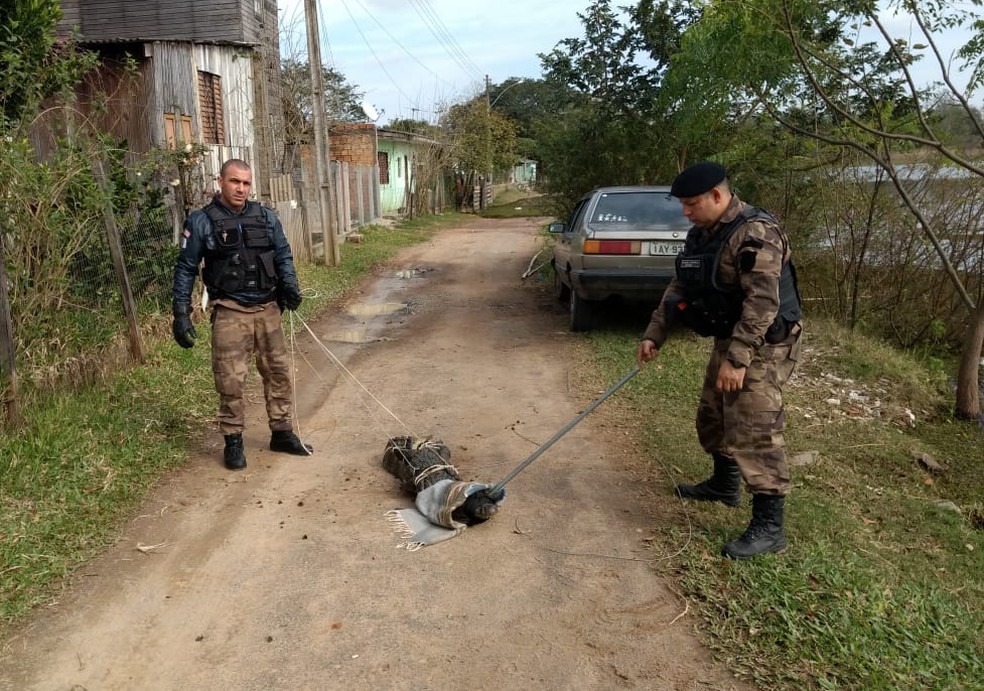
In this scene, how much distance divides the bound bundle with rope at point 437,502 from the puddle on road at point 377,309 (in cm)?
611

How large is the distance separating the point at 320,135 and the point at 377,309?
4.48m

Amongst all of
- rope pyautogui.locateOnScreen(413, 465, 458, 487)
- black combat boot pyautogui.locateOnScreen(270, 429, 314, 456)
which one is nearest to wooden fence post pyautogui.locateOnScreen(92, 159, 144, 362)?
black combat boot pyautogui.locateOnScreen(270, 429, 314, 456)

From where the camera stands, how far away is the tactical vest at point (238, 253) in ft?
15.7

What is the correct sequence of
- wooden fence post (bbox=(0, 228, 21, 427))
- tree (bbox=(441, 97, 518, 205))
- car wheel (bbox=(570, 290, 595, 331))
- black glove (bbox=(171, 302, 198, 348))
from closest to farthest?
black glove (bbox=(171, 302, 198, 348)), wooden fence post (bbox=(0, 228, 21, 427)), car wheel (bbox=(570, 290, 595, 331)), tree (bbox=(441, 97, 518, 205))

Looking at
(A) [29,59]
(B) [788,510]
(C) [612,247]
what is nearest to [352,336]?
→ (C) [612,247]

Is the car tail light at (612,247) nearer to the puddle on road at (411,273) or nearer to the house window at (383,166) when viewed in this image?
the puddle on road at (411,273)

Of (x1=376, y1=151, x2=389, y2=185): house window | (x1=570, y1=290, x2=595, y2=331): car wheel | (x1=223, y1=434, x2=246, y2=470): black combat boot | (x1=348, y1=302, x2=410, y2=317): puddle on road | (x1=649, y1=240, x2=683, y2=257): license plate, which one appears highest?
(x1=376, y1=151, x2=389, y2=185): house window

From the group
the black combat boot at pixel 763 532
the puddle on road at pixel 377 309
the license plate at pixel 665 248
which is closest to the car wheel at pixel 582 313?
the license plate at pixel 665 248

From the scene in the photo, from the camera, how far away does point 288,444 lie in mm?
5234

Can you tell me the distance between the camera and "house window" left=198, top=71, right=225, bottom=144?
12.2 meters

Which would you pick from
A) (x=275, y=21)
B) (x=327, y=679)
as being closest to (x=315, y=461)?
(x=327, y=679)

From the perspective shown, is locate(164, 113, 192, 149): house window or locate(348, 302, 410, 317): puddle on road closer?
locate(348, 302, 410, 317): puddle on road

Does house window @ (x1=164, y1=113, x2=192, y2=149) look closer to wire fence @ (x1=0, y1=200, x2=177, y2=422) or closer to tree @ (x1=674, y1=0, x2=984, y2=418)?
wire fence @ (x1=0, y1=200, x2=177, y2=422)

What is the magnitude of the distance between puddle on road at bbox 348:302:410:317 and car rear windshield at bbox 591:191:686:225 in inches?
135
